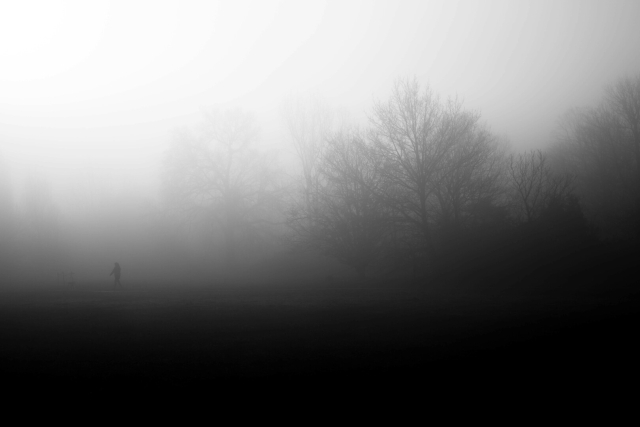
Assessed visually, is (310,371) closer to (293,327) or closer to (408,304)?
(293,327)

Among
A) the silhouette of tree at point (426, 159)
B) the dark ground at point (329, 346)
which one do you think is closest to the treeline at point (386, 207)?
the silhouette of tree at point (426, 159)

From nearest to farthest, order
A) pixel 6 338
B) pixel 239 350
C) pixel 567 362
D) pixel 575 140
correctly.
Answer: pixel 567 362 < pixel 239 350 < pixel 6 338 < pixel 575 140

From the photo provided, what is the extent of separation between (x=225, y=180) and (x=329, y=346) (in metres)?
39.7

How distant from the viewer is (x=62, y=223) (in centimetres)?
6319

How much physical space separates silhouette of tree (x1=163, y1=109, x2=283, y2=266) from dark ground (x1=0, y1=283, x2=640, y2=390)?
30229 millimetres

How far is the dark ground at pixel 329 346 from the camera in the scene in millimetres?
6711

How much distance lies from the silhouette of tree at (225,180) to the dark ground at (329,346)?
99.2 feet

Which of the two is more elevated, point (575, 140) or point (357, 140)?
point (575, 140)

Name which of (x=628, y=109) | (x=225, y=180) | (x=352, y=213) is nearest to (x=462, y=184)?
(x=352, y=213)

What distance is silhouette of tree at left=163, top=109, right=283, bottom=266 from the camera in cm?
4553

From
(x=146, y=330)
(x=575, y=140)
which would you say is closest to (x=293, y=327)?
(x=146, y=330)

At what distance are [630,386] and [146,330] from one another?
11175 millimetres

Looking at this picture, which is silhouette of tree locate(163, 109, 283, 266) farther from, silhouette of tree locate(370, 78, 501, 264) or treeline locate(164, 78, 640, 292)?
silhouette of tree locate(370, 78, 501, 264)

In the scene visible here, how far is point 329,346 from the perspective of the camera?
9.30 m
